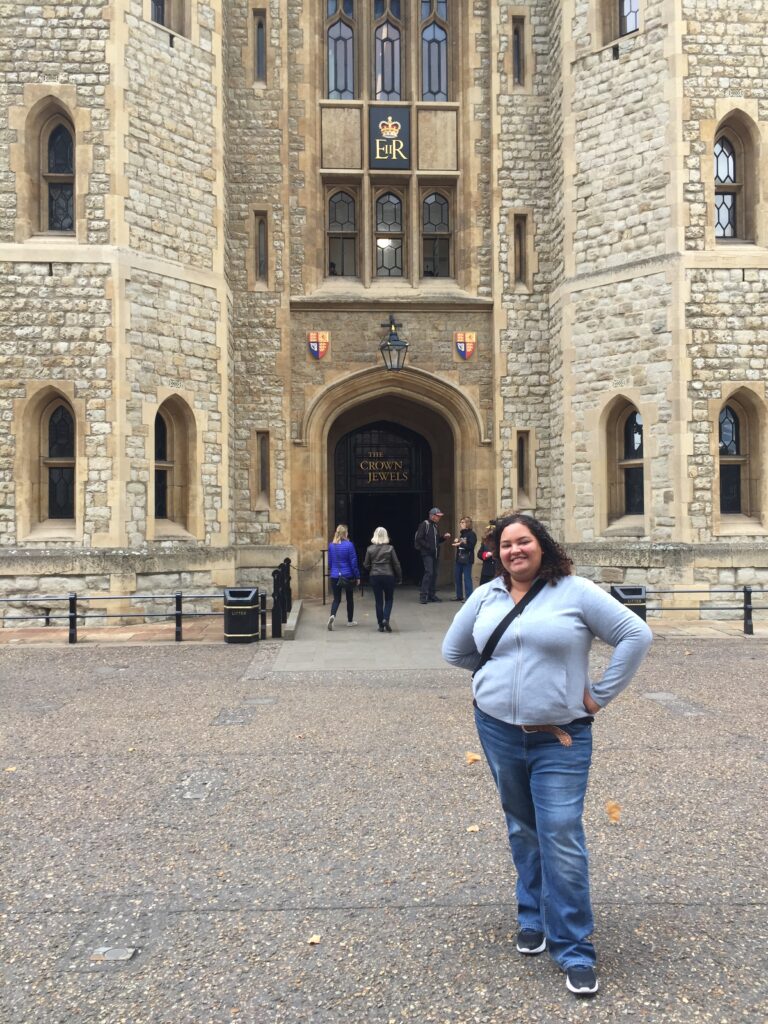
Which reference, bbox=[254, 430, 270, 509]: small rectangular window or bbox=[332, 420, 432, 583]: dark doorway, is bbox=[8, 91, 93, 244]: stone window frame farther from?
bbox=[332, 420, 432, 583]: dark doorway

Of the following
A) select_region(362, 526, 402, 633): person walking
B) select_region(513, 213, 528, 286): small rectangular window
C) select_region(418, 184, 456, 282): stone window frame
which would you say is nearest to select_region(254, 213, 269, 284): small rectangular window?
select_region(418, 184, 456, 282): stone window frame

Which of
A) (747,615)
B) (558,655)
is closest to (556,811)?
(558,655)

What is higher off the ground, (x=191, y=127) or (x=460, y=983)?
(x=191, y=127)

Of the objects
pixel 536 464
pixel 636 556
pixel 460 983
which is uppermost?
pixel 536 464

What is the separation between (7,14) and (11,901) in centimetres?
1357

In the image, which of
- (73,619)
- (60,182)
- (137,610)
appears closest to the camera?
(73,619)

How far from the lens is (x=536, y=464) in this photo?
1474 centimetres

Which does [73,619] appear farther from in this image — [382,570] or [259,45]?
[259,45]

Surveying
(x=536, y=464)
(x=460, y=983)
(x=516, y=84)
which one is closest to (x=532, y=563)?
(x=460, y=983)

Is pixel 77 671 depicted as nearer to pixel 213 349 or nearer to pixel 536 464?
pixel 213 349

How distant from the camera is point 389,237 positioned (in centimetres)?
1550

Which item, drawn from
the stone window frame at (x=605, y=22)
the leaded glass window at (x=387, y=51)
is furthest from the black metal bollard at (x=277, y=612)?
the stone window frame at (x=605, y=22)

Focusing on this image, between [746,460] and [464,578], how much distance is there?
513 centimetres

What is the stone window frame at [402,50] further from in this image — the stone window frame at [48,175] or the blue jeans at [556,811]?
the blue jeans at [556,811]
